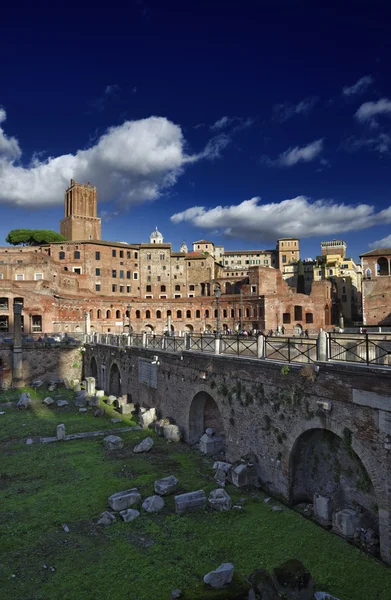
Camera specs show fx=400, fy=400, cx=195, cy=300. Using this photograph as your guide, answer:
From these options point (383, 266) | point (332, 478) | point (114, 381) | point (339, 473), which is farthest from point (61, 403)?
point (383, 266)

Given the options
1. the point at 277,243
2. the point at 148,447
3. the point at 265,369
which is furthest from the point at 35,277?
the point at 277,243

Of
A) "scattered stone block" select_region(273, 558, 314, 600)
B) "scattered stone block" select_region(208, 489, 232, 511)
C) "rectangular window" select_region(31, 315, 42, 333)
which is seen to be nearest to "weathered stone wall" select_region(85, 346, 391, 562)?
"scattered stone block" select_region(208, 489, 232, 511)

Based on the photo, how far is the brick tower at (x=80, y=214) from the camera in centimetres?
6931

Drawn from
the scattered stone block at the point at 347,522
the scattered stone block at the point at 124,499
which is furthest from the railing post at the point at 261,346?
the scattered stone block at the point at 124,499

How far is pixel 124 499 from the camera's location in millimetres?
10320

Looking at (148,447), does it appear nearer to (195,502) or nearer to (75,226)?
(195,502)

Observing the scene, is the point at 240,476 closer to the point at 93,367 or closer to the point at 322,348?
the point at 322,348

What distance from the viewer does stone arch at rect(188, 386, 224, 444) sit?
51.4 feet

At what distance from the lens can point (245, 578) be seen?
721 cm

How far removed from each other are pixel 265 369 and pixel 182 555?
5.02 m

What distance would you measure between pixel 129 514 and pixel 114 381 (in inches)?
709

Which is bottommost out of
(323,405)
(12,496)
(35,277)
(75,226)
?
(12,496)

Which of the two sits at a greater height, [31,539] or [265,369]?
[265,369]

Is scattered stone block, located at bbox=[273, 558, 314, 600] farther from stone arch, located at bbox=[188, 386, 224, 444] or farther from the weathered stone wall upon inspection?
stone arch, located at bbox=[188, 386, 224, 444]
